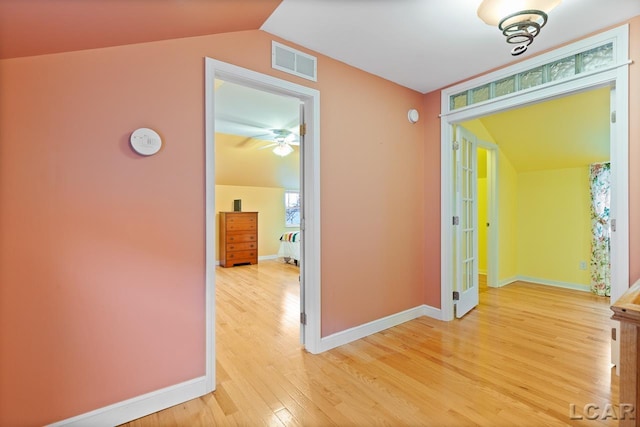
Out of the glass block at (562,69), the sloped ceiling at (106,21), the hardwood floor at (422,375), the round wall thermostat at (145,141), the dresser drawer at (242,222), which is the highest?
the glass block at (562,69)

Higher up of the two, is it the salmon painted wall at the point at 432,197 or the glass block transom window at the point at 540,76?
the glass block transom window at the point at 540,76

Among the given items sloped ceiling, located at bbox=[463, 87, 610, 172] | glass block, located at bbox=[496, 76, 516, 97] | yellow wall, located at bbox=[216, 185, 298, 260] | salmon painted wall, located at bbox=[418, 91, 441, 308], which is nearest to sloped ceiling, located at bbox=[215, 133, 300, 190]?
yellow wall, located at bbox=[216, 185, 298, 260]

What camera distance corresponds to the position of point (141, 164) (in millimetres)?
1674

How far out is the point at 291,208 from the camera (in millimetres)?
7863

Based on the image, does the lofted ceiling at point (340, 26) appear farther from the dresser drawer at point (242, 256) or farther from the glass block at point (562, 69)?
the dresser drawer at point (242, 256)

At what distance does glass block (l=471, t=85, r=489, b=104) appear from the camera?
2746 mm

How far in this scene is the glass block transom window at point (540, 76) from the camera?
212 centimetres

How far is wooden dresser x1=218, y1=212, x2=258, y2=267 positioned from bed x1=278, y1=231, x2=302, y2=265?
0.59 meters

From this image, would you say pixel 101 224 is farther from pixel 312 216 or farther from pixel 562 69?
pixel 562 69

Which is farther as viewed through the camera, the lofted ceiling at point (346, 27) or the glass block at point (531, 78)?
the glass block at point (531, 78)

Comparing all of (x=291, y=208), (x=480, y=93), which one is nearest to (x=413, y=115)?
(x=480, y=93)

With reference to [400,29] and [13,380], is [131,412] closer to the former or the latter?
[13,380]

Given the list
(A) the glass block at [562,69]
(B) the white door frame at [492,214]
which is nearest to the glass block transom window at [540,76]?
(A) the glass block at [562,69]

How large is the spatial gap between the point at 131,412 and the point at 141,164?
136cm
